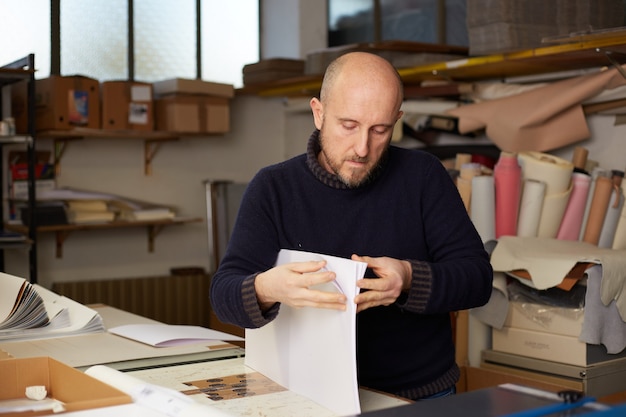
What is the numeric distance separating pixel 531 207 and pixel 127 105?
257 cm

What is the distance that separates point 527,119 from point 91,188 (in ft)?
9.09

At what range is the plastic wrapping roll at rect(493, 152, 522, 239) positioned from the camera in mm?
3934

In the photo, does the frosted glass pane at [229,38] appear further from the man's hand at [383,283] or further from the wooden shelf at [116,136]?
the man's hand at [383,283]

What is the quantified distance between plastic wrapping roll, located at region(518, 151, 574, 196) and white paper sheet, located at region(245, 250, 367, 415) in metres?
2.32

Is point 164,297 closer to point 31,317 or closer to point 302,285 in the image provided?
point 31,317

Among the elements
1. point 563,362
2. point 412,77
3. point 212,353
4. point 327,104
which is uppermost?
point 412,77

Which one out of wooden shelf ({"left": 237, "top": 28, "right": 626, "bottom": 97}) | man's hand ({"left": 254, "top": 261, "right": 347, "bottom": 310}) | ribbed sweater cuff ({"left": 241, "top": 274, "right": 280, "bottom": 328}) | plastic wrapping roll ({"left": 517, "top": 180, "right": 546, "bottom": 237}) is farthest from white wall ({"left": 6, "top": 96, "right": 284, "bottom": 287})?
man's hand ({"left": 254, "top": 261, "right": 347, "bottom": 310})

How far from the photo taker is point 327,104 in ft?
6.25

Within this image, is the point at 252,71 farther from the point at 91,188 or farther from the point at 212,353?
the point at 212,353

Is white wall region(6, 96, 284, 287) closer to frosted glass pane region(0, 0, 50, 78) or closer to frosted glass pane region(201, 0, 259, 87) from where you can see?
frosted glass pane region(201, 0, 259, 87)

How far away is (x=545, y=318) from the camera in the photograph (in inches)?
142

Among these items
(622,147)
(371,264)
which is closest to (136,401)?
(371,264)

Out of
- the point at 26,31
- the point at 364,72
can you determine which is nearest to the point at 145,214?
the point at 26,31

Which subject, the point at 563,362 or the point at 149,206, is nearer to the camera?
the point at 563,362
